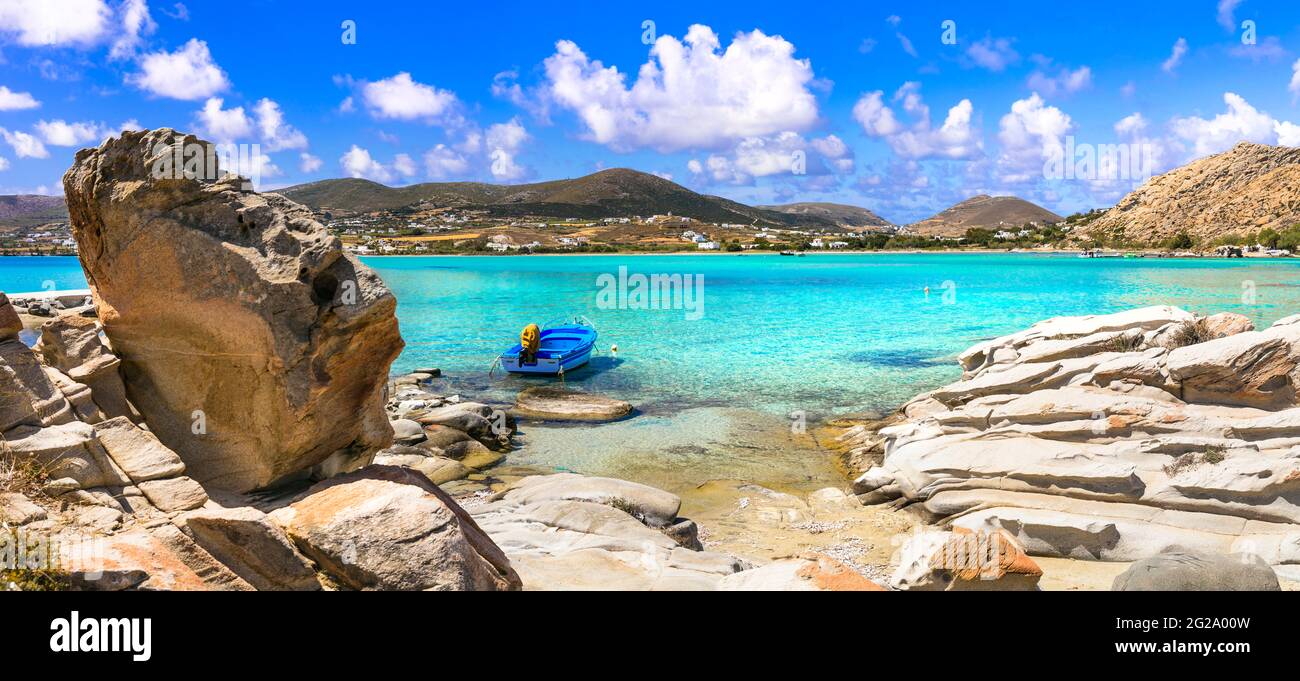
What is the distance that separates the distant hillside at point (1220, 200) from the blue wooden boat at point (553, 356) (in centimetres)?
→ 10688

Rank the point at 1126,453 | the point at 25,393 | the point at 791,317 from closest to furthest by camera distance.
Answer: the point at 25,393 < the point at 1126,453 < the point at 791,317

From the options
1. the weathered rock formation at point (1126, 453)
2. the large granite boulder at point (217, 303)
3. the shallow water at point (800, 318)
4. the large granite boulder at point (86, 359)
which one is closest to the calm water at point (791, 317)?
the shallow water at point (800, 318)

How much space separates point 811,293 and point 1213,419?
170ft

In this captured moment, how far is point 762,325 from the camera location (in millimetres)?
41875

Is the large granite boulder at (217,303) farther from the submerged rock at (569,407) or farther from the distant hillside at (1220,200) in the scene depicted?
the distant hillside at (1220,200)

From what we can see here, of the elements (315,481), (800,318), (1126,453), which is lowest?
(1126,453)

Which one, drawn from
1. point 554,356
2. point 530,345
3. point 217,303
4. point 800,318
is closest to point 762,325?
point 800,318

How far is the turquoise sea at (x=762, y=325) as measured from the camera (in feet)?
70.7

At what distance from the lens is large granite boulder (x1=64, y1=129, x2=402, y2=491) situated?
6.89 meters

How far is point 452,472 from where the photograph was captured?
15.4 meters

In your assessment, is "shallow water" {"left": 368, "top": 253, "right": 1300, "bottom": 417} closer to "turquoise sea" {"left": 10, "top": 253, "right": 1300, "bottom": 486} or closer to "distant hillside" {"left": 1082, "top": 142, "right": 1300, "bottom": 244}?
"turquoise sea" {"left": 10, "top": 253, "right": 1300, "bottom": 486}

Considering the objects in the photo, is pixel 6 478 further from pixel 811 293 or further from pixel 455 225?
pixel 455 225

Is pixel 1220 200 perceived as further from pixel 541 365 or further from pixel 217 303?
pixel 217 303

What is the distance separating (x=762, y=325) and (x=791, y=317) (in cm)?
468
